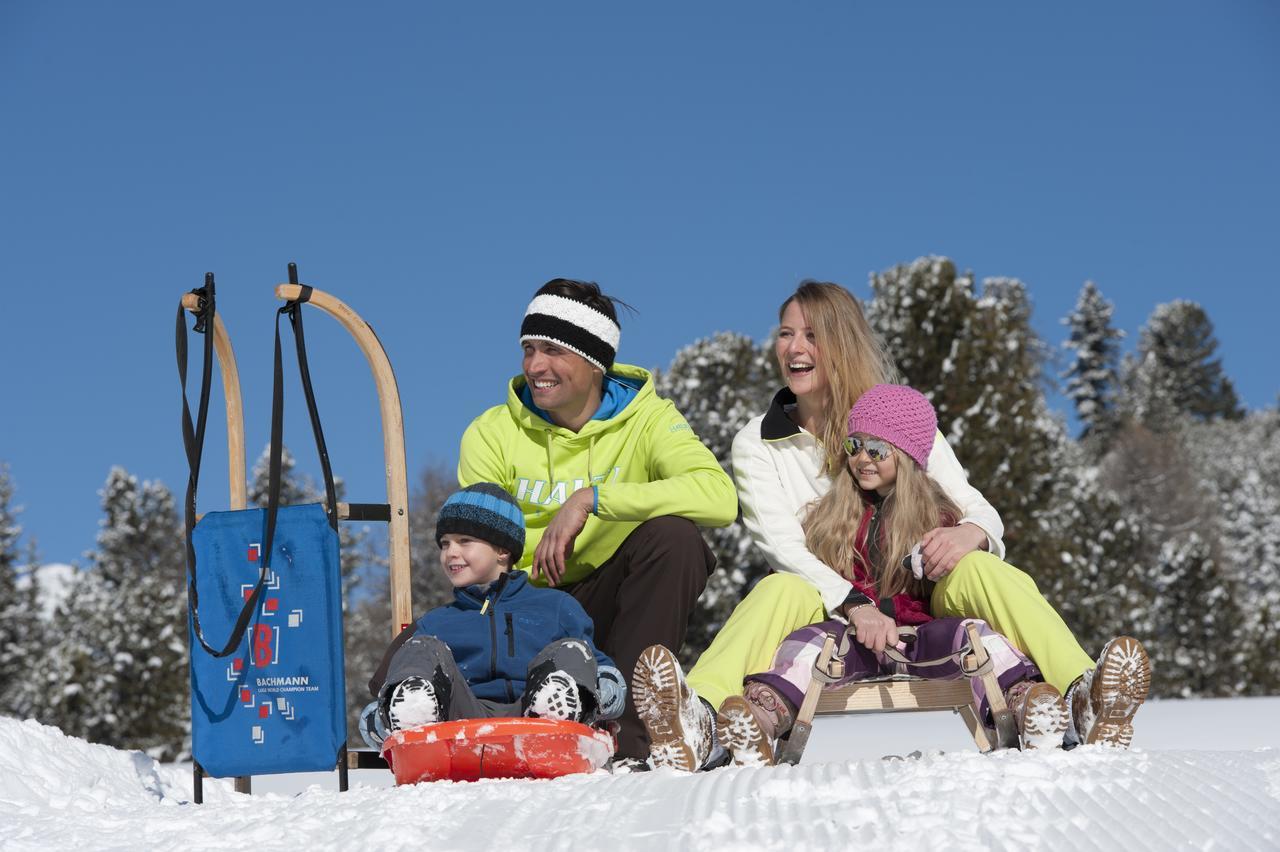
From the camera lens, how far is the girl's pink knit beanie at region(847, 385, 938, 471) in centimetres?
364

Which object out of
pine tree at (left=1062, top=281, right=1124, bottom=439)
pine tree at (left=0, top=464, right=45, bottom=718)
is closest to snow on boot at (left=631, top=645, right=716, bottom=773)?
pine tree at (left=0, top=464, right=45, bottom=718)

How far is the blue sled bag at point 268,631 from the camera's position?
373cm

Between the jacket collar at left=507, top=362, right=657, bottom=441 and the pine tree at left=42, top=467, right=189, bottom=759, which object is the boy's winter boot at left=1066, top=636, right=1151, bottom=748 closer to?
the jacket collar at left=507, top=362, right=657, bottom=441

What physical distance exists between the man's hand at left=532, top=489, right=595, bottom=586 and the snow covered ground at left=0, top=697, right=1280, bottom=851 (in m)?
0.78

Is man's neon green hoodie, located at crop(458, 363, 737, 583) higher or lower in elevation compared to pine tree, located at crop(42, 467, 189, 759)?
higher

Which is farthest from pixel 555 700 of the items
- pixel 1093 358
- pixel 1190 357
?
pixel 1190 357

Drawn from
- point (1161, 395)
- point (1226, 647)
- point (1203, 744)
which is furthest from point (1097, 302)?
point (1203, 744)

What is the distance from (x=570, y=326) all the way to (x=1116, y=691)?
76.0 inches

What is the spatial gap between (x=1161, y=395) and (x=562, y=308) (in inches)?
2357

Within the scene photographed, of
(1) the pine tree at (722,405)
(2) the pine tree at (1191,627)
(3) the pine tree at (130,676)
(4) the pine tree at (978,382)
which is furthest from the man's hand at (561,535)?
(3) the pine tree at (130,676)

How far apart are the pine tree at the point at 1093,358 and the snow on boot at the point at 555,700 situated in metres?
64.4

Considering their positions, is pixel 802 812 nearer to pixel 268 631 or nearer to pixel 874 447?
pixel 874 447

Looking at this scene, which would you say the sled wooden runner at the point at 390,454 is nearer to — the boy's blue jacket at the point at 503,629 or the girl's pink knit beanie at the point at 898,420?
the boy's blue jacket at the point at 503,629

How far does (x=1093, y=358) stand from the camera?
213 ft
